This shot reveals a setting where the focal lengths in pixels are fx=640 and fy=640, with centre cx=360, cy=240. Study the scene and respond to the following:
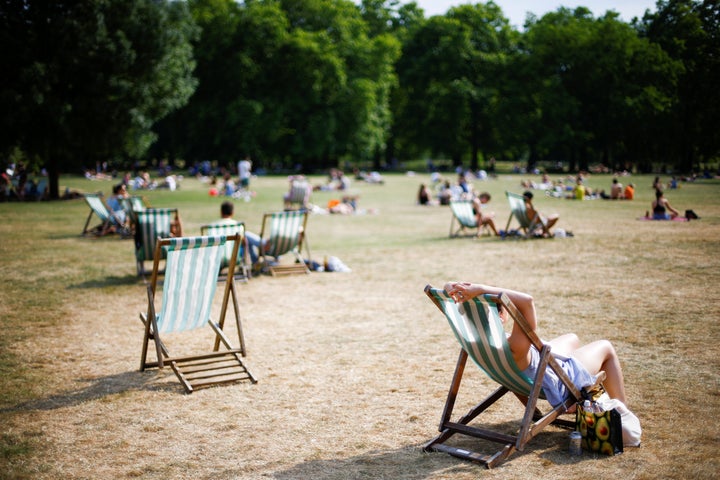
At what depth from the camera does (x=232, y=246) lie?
10.1m

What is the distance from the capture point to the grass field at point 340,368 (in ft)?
14.3

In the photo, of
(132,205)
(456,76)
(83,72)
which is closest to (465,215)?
(132,205)

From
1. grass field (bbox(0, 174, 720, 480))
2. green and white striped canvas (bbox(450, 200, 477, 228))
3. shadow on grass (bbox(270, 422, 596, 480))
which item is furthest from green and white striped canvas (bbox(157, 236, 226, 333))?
green and white striped canvas (bbox(450, 200, 477, 228))

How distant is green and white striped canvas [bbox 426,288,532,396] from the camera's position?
4160mm

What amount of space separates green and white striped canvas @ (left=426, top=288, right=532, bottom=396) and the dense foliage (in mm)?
21213

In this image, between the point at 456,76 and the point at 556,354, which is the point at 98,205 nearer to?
the point at 556,354

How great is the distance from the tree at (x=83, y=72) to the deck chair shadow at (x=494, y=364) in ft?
85.5

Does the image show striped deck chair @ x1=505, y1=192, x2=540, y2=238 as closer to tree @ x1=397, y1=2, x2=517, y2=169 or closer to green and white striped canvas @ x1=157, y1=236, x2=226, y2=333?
green and white striped canvas @ x1=157, y1=236, x2=226, y2=333

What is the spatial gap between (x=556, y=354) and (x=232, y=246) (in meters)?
6.56

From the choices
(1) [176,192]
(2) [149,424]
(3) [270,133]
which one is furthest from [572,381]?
(3) [270,133]

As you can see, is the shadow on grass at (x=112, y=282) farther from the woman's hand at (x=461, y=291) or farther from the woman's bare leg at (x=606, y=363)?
the woman's bare leg at (x=606, y=363)

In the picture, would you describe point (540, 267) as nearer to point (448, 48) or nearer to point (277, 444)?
point (277, 444)

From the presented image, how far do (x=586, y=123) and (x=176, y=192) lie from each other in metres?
42.0

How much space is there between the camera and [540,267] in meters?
12.0
